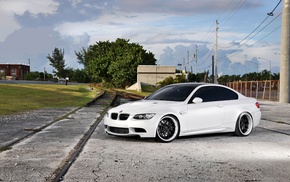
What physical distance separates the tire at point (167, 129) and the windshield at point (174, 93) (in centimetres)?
84

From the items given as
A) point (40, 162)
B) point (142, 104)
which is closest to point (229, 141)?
point (142, 104)

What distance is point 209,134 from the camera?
40.6 feet

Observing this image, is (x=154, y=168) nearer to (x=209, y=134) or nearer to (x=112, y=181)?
(x=112, y=181)

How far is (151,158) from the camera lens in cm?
841

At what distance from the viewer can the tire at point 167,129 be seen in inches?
416

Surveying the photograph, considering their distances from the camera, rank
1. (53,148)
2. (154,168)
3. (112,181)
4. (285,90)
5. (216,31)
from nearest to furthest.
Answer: (112,181)
(154,168)
(53,148)
(285,90)
(216,31)

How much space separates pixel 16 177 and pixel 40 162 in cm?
118

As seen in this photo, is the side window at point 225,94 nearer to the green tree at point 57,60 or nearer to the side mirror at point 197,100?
the side mirror at point 197,100

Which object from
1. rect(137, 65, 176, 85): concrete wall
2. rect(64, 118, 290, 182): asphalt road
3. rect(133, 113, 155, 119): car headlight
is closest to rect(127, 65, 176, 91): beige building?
rect(137, 65, 176, 85): concrete wall

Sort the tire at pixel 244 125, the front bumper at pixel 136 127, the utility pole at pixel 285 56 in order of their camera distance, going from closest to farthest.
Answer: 1. the front bumper at pixel 136 127
2. the tire at pixel 244 125
3. the utility pole at pixel 285 56

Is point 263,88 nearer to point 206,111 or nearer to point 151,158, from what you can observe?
point 206,111

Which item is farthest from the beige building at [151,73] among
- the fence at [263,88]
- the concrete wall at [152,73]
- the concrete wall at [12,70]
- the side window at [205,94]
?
the concrete wall at [12,70]

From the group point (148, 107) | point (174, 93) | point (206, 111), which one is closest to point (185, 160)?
point (148, 107)

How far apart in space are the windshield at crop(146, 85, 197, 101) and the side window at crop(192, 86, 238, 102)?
0.24m
